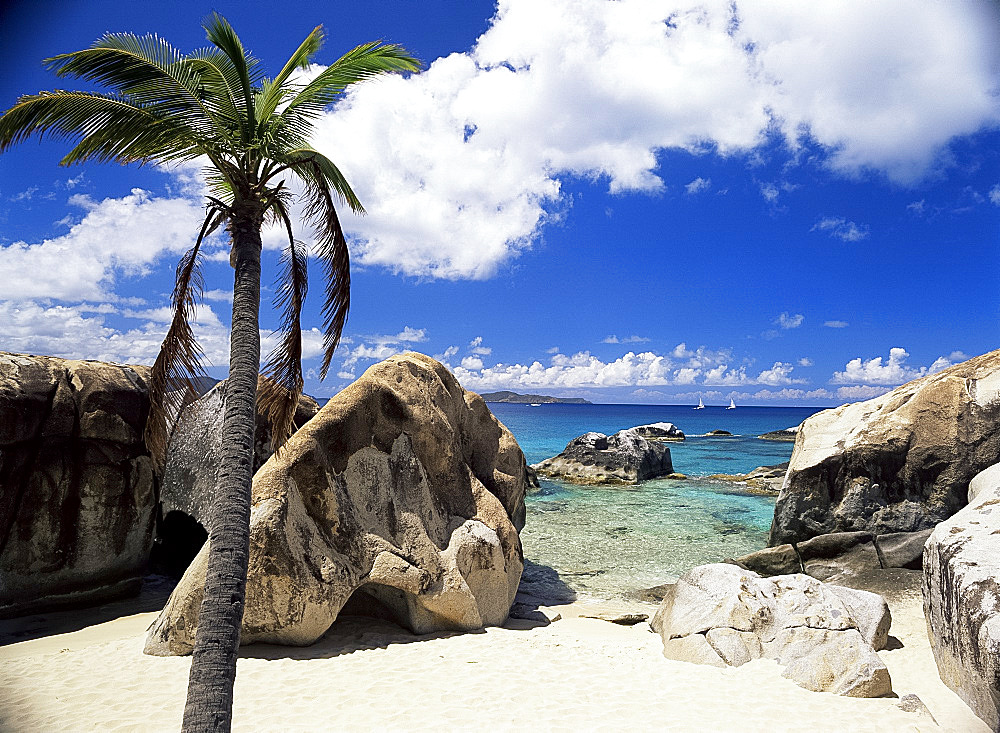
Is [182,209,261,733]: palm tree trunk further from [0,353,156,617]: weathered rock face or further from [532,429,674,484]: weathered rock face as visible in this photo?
[532,429,674,484]: weathered rock face

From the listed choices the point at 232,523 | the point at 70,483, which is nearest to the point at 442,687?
the point at 232,523

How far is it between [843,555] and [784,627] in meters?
5.18

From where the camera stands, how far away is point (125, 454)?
11.3 meters

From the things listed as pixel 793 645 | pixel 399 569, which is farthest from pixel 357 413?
pixel 793 645

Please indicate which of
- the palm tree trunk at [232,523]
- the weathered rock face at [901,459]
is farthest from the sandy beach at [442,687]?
the weathered rock face at [901,459]

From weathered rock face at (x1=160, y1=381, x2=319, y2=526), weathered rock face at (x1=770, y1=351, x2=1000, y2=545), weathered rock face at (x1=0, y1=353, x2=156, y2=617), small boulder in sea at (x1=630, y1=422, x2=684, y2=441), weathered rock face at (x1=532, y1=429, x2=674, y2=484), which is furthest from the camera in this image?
small boulder in sea at (x1=630, y1=422, x2=684, y2=441)

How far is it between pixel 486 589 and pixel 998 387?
35.5 feet

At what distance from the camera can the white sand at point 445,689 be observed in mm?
6531

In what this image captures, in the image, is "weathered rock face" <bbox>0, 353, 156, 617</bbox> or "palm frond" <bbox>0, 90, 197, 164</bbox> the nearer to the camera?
"palm frond" <bbox>0, 90, 197, 164</bbox>

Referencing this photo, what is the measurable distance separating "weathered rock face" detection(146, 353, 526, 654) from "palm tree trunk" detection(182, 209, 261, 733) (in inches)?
121

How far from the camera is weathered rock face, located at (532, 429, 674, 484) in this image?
3103 centimetres

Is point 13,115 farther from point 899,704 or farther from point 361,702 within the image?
point 899,704

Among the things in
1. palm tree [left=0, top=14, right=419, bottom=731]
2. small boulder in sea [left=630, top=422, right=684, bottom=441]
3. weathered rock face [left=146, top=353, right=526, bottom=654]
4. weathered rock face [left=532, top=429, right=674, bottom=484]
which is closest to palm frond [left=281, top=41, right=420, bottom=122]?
palm tree [left=0, top=14, right=419, bottom=731]

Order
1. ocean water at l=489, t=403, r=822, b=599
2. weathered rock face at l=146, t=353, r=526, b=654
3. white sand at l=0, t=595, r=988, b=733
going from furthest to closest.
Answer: ocean water at l=489, t=403, r=822, b=599 → weathered rock face at l=146, t=353, r=526, b=654 → white sand at l=0, t=595, r=988, b=733
